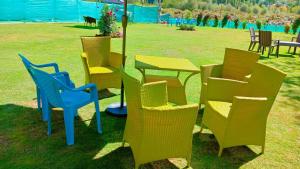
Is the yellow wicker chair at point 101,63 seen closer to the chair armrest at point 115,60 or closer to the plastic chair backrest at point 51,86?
the chair armrest at point 115,60

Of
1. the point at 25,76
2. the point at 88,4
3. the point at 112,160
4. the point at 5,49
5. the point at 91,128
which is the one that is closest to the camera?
Result: the point at 112,160

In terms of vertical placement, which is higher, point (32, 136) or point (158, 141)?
point (158, 141)

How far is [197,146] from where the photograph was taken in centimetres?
312

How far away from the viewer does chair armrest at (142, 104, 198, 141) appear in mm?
2220

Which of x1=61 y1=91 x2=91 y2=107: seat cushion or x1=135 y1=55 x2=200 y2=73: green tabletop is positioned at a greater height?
x1=135 y1=55 x2=200 y2=73: green tabletop

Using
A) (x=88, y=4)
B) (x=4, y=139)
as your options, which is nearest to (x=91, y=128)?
(x=4, y=139)

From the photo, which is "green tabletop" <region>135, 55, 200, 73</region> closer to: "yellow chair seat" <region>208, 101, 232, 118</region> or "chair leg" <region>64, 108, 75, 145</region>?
"yellow chair seat" <region>208, 101, 232, 118</region>

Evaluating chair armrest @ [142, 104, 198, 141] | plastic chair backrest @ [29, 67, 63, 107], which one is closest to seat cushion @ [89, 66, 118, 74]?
plastic chair backrest @ [29, 67, 63, 107]

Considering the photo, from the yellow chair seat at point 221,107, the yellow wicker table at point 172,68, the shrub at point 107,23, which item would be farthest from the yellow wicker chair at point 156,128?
the shrub at point 107,23

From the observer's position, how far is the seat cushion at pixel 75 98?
2.98m

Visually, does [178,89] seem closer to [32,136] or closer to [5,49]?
[32,136]

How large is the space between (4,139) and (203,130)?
250cm

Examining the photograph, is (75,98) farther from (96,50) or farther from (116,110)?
(96,50)

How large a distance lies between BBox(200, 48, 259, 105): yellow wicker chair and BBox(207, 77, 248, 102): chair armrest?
1.68 feet
